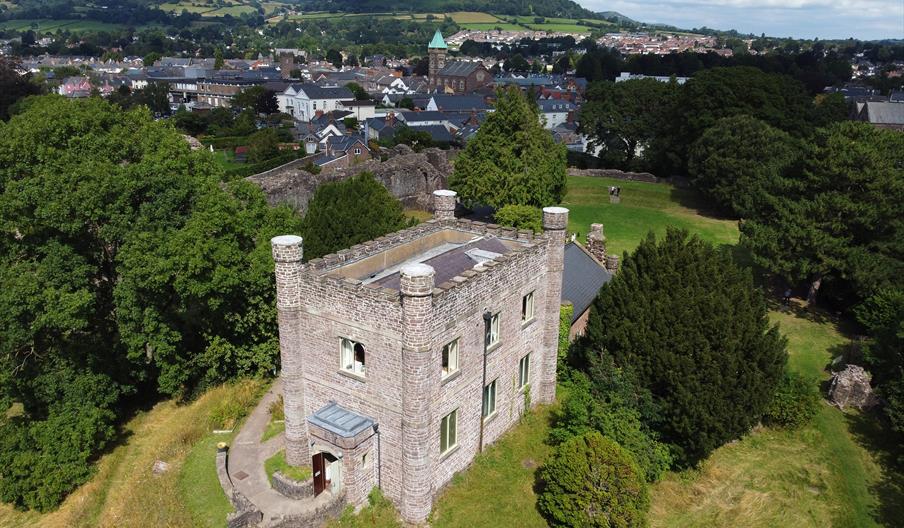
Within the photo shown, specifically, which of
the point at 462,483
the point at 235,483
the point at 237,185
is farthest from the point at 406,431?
the point at 237,185

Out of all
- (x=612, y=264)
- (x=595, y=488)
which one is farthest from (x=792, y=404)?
(x=612, y=264)

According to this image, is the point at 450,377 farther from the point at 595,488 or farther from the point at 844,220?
the point at 844,220

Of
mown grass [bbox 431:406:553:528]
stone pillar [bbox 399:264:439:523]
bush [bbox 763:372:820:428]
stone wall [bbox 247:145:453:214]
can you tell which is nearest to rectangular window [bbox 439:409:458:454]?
stone pillar [bbox 399:264:439:523]

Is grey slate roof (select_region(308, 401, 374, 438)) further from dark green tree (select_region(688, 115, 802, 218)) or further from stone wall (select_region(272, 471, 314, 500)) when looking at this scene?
dark green tree (select_region(688, 115, 802, 218))

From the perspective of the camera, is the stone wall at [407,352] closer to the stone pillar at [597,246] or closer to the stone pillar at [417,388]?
the stone pillar at [417,388]

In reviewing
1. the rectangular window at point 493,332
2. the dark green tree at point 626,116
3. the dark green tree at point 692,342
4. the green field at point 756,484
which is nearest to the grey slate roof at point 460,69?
the dark green tree at point 626,116

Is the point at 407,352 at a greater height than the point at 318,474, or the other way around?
the point at 407,352
